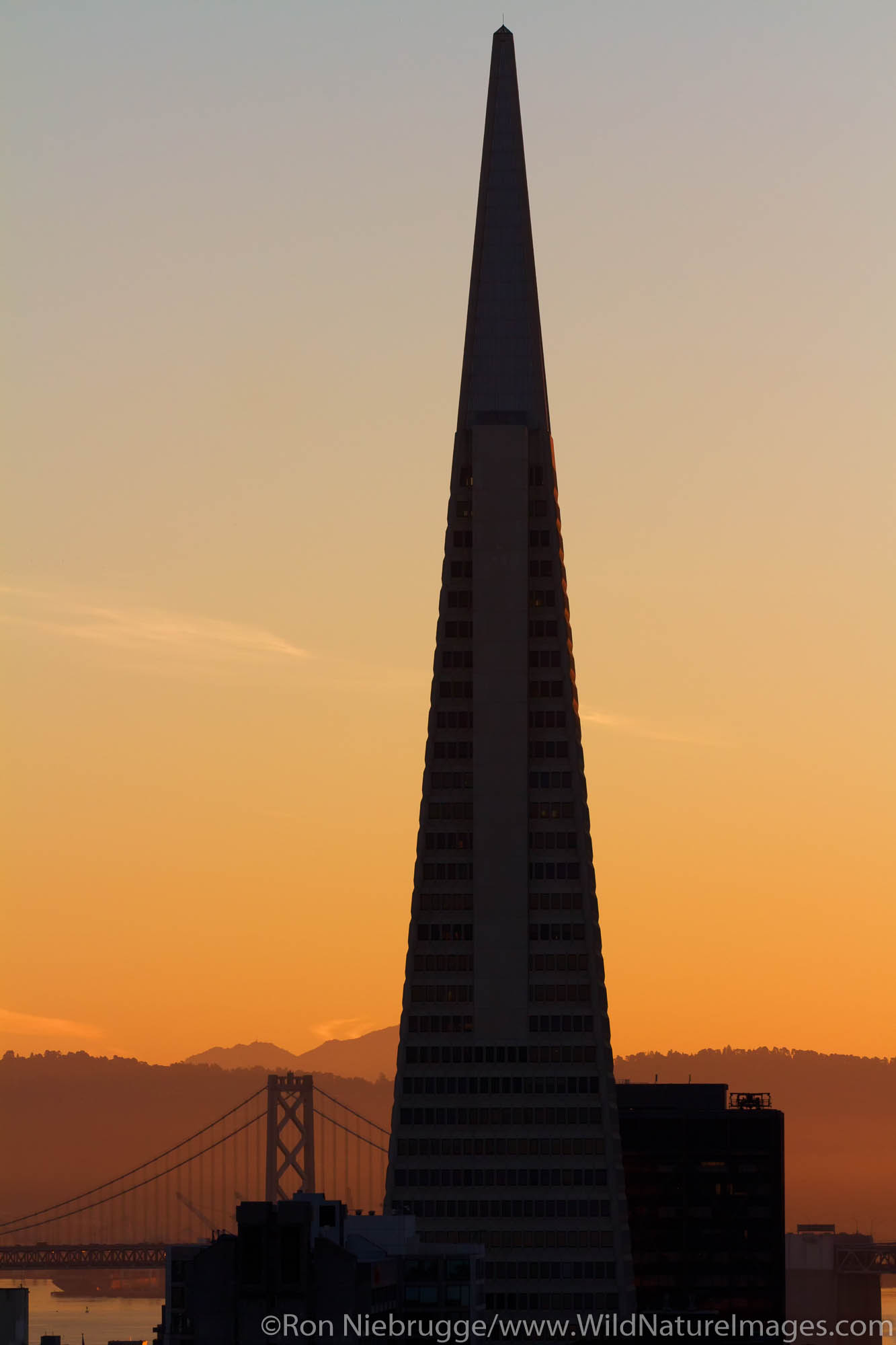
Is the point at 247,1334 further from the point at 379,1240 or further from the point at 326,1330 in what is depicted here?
the point at 379,1240

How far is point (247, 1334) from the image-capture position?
165 meters

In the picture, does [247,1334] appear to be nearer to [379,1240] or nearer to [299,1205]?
[299,1205]

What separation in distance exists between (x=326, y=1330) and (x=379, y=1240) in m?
29.9

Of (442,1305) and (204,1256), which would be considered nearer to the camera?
(204,1256)

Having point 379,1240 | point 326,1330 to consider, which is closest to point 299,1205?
point 326,1330

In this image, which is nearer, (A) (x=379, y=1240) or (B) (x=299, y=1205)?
(B) (x=299, y=1205)

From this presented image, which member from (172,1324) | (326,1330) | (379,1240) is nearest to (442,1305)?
(379,1240)

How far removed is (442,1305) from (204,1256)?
29886 millimetres

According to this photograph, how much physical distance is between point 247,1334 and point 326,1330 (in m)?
4.74

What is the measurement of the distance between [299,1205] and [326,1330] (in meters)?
7.34

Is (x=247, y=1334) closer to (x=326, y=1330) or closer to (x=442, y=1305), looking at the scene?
(x=326, y=1330)

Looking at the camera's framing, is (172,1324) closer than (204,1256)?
No

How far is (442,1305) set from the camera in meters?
194

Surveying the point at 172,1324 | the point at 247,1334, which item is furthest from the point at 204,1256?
the point at 172,1324
